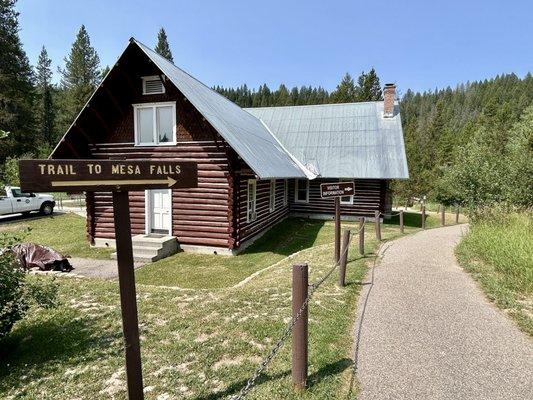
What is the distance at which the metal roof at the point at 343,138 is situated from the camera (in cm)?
2089

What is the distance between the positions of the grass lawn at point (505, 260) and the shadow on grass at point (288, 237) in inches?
257

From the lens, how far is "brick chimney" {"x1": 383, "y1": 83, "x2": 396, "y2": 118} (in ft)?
77.4

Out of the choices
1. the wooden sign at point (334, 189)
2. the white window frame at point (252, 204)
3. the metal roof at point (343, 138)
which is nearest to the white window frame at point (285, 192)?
the metal roof at point (343, 138)

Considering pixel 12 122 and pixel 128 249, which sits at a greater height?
pixel 12 122

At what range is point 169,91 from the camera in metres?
13.5

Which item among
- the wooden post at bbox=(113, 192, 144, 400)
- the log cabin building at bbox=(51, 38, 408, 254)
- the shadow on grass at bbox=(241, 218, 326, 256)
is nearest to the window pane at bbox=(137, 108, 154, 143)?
the log cabin building at bbox=(51, 38, 408, 254)

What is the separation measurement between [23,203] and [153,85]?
48.8 feet

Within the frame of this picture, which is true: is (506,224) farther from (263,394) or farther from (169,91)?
(169,91)

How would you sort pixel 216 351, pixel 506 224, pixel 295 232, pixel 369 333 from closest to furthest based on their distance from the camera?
pixel 216 351
pixel 369 333
pixel 506 224
pixel 295 232

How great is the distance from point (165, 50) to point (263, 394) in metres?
59.4

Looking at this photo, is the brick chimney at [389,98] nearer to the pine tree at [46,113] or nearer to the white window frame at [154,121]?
the white window frame at [154,121]

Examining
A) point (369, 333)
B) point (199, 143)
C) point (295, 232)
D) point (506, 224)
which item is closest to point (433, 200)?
point (295, 232)

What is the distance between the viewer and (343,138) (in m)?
23.4

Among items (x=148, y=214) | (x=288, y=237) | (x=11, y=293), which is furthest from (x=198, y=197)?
(x=11, y=293)
